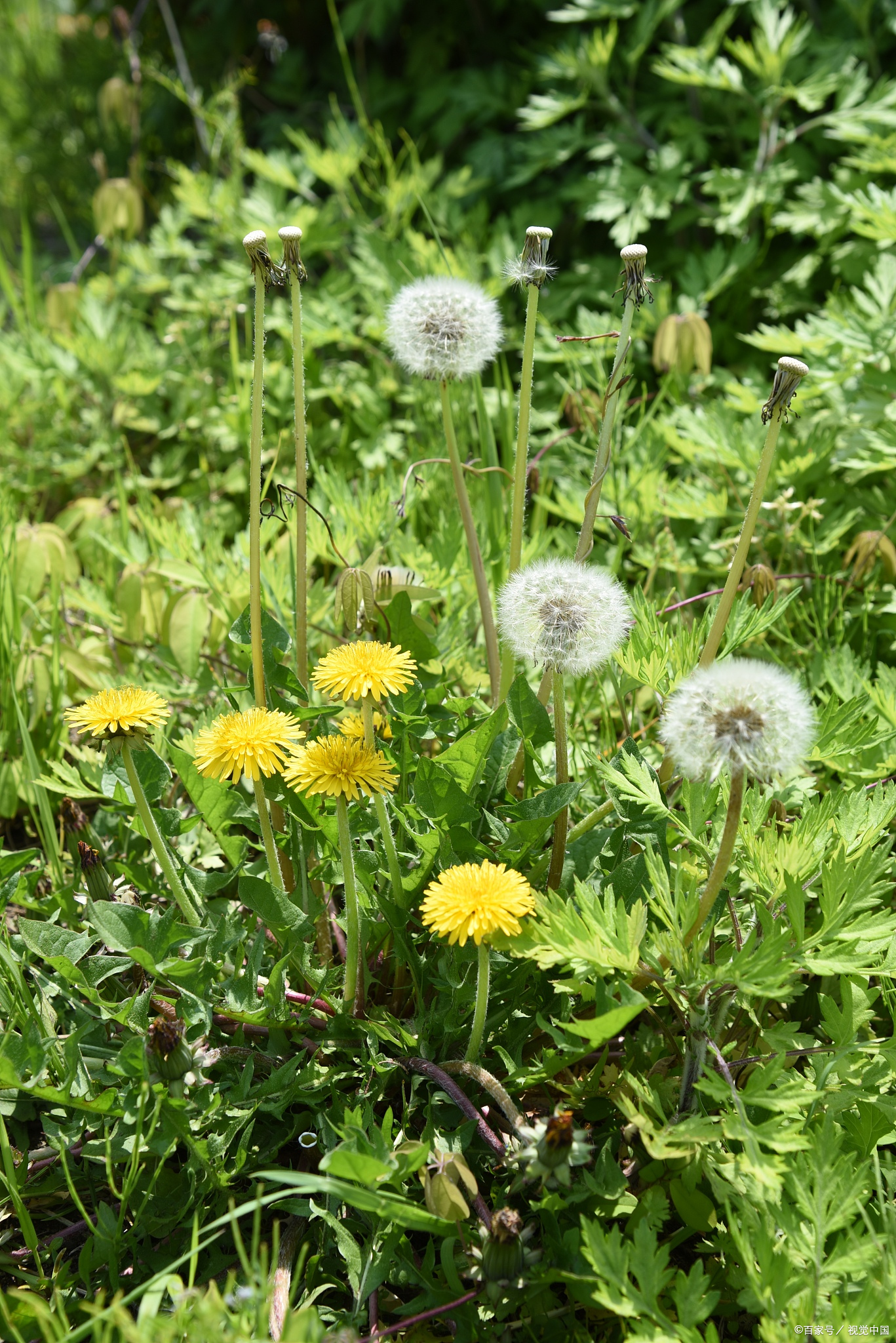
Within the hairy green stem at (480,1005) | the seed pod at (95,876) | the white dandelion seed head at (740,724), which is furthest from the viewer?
the seed pod at (95,876)

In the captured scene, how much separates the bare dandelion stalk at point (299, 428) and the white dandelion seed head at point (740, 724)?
0.55 meters

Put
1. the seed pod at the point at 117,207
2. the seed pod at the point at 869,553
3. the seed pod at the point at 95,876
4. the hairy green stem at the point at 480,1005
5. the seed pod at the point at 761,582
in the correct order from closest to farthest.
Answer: the hairy green stem at the point at 480,1005 < the seed pod at the point at 95,876 < the seed pod at the point at 761,582 < the seed pod at the point at 869,553 < the seed pod at the point at 117,207

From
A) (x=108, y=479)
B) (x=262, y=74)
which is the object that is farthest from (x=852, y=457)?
(x=262, y=74)

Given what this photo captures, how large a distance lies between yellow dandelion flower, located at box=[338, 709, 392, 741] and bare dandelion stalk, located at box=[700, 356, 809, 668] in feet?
1.36

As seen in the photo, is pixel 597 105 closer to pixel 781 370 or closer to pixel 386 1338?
pixel 781 370

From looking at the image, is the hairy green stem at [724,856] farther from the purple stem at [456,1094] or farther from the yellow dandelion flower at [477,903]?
the purple stem at [456,1094]

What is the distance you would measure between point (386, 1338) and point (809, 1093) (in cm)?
55

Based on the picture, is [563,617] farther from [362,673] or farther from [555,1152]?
[555,1152]

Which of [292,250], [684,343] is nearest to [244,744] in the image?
[292,250]

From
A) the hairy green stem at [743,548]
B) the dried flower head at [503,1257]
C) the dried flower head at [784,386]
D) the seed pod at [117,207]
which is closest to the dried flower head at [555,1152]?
the dried flower head at [503,1257]

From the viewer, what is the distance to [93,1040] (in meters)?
1.33

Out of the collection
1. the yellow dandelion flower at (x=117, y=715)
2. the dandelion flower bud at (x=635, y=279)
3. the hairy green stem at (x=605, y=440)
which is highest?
the dandelion flower bud at (x=635, y=279)

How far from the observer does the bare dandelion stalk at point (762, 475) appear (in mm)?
1128

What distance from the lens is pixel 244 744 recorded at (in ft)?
3.92
